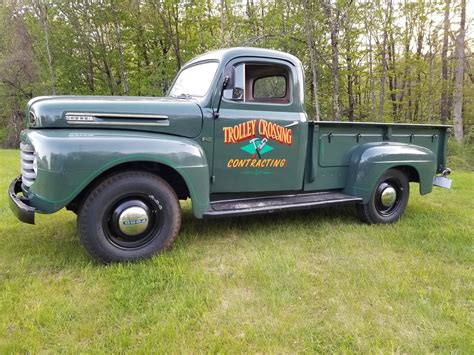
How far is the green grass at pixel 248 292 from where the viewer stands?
2.05m

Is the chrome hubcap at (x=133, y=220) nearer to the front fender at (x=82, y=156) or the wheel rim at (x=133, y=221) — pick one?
the wheel rim at (x=133, y=221)

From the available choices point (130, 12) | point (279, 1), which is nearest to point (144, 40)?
point (130, 12)

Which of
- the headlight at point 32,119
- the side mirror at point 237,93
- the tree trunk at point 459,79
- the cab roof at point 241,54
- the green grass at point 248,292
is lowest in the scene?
the green grass at point 248,292

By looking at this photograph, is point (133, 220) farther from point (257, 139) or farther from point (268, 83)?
point (268, 83)

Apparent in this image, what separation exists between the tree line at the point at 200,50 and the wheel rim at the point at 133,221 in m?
9.73

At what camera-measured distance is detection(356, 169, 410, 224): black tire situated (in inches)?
166

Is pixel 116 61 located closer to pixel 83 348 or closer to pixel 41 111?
pixel 41 111

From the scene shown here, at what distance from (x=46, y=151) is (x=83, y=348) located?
1449 mm

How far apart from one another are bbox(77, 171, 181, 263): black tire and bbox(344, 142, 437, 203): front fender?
2250 millimetres

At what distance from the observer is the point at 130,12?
15.3 metres

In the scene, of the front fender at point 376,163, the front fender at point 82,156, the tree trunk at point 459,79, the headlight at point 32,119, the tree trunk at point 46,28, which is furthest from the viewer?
the tree trunk at point 46,28

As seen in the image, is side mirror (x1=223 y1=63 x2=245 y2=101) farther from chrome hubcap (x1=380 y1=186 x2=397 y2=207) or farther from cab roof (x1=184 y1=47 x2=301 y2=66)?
chrome hubcap (x1=380 y1=186 x2=397 y2=207)

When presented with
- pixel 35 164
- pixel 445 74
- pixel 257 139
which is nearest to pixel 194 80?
pixel 257 139

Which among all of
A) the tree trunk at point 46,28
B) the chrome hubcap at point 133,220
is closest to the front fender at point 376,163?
the chrome hubcap at point 133,220
